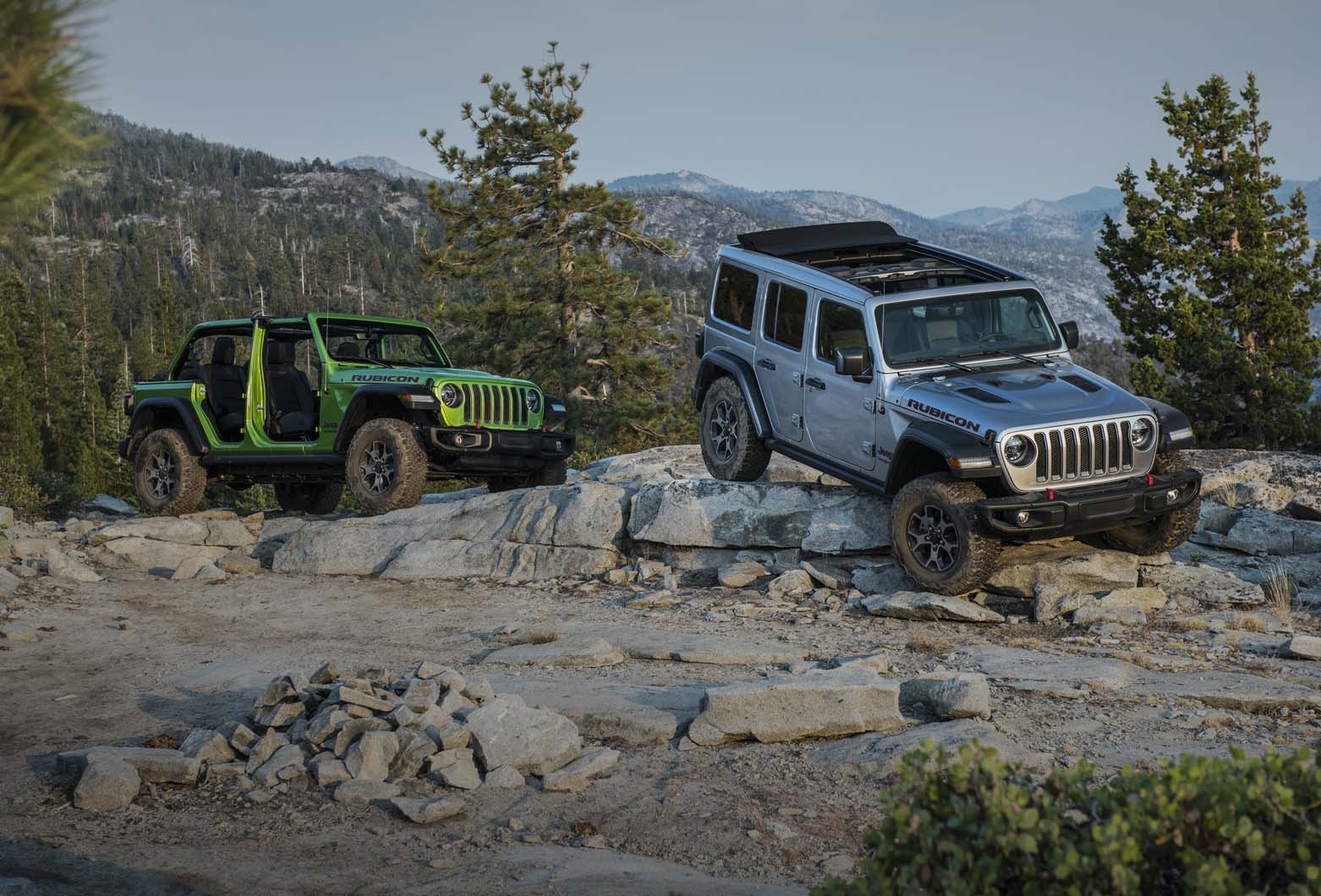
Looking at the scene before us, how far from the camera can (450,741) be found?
5766 mm

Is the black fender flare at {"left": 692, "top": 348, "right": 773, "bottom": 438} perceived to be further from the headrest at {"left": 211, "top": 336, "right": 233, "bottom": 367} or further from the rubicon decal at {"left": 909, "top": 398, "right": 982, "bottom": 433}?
the headrest at {"left": 211, "top": 336, "right": 233, "bottom": 367}

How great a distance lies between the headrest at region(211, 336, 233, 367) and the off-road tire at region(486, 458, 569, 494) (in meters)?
3.51

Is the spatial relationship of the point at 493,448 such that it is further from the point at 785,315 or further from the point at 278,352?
the point at 785,315

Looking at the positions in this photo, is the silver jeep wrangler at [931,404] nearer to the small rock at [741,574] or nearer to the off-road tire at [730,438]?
the off-road tire at [730,438]

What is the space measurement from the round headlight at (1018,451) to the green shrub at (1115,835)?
5.67m

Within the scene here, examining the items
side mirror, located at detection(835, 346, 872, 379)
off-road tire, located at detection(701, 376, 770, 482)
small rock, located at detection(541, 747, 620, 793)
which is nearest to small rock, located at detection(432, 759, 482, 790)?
small rock, located at detection(541, 747, 620, 793)

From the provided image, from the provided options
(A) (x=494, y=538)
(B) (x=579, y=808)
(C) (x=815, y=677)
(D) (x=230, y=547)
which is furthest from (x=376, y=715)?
(D) (x=230, y=547)

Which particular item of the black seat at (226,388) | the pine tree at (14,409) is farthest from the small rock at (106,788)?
the pine tree at (14,409)

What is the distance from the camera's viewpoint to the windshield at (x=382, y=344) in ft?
43.9

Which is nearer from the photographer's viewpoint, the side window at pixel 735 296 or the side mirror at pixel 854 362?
the side mirror at pixel 854 362

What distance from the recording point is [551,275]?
3341 centimetres

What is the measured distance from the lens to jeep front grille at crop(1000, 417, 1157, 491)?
856 cm

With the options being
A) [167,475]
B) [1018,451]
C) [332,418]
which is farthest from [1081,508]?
[167,475]

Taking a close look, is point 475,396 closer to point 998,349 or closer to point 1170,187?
point 998,349
